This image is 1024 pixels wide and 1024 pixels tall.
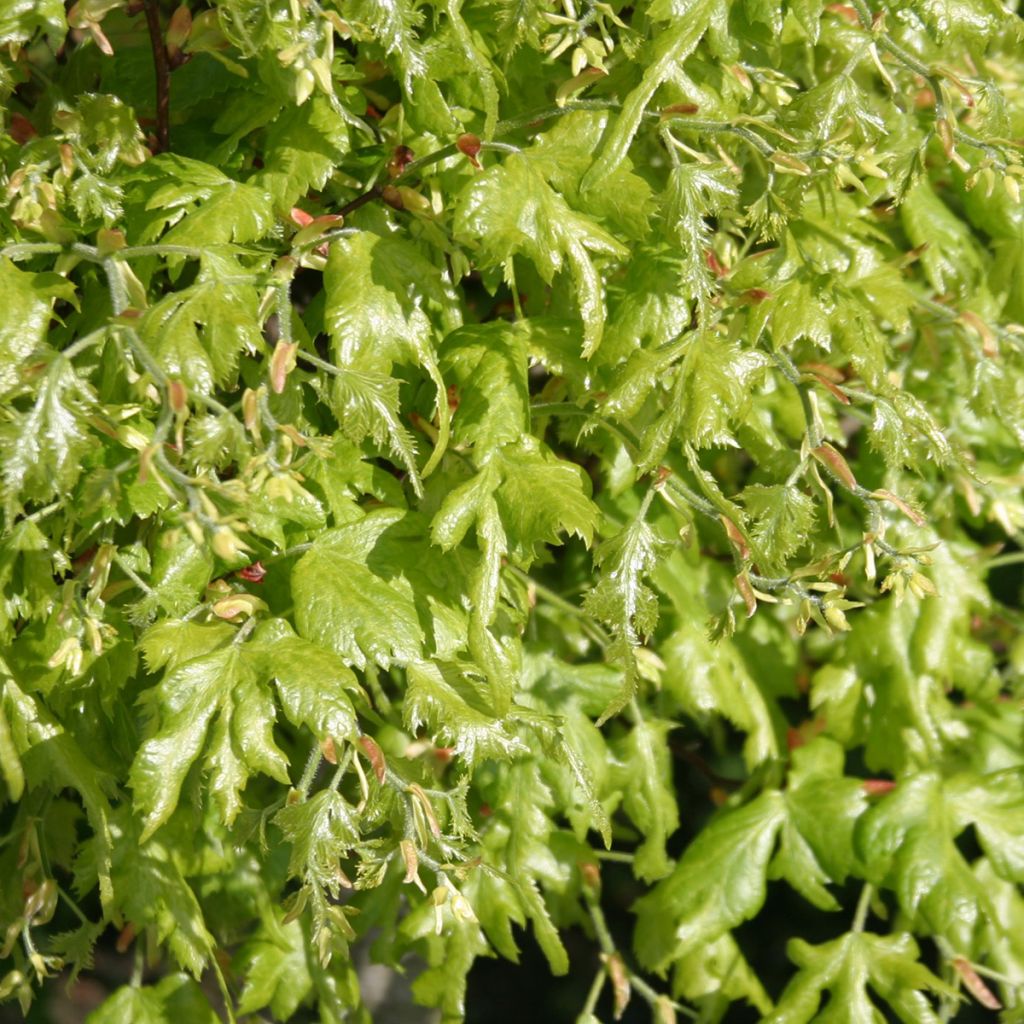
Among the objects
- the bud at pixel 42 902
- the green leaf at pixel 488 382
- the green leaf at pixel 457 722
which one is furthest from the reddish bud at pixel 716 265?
the bud at pixel 42 902

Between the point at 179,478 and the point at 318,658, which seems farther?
the point at 318,658

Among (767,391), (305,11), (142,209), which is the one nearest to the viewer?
(305,11)

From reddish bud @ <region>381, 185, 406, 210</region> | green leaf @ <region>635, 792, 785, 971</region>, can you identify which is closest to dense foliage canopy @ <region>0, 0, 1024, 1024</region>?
reddish bud @ <region>381, 185, 406, 210</region>

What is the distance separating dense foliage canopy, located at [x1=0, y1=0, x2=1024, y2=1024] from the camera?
1.33m

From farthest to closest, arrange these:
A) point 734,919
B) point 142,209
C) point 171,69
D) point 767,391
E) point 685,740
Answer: point 685,740 < point 734,919 < point 767,391 < point 171,69 < point 142,209

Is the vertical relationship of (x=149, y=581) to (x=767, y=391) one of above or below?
below

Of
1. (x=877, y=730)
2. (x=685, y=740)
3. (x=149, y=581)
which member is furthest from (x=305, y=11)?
(x=685, y=740)

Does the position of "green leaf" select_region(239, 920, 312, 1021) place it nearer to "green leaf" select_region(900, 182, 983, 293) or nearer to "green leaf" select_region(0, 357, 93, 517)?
"green leaf" select_region(0, 357, 93, 517)

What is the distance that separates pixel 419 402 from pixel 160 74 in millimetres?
521

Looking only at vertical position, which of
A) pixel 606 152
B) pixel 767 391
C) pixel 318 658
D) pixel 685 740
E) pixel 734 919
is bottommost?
pixel 685 740

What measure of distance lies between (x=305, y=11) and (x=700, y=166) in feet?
1.58

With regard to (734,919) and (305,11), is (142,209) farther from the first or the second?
(734,919)

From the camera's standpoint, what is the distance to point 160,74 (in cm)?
150

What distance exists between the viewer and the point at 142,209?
4.77 ft
